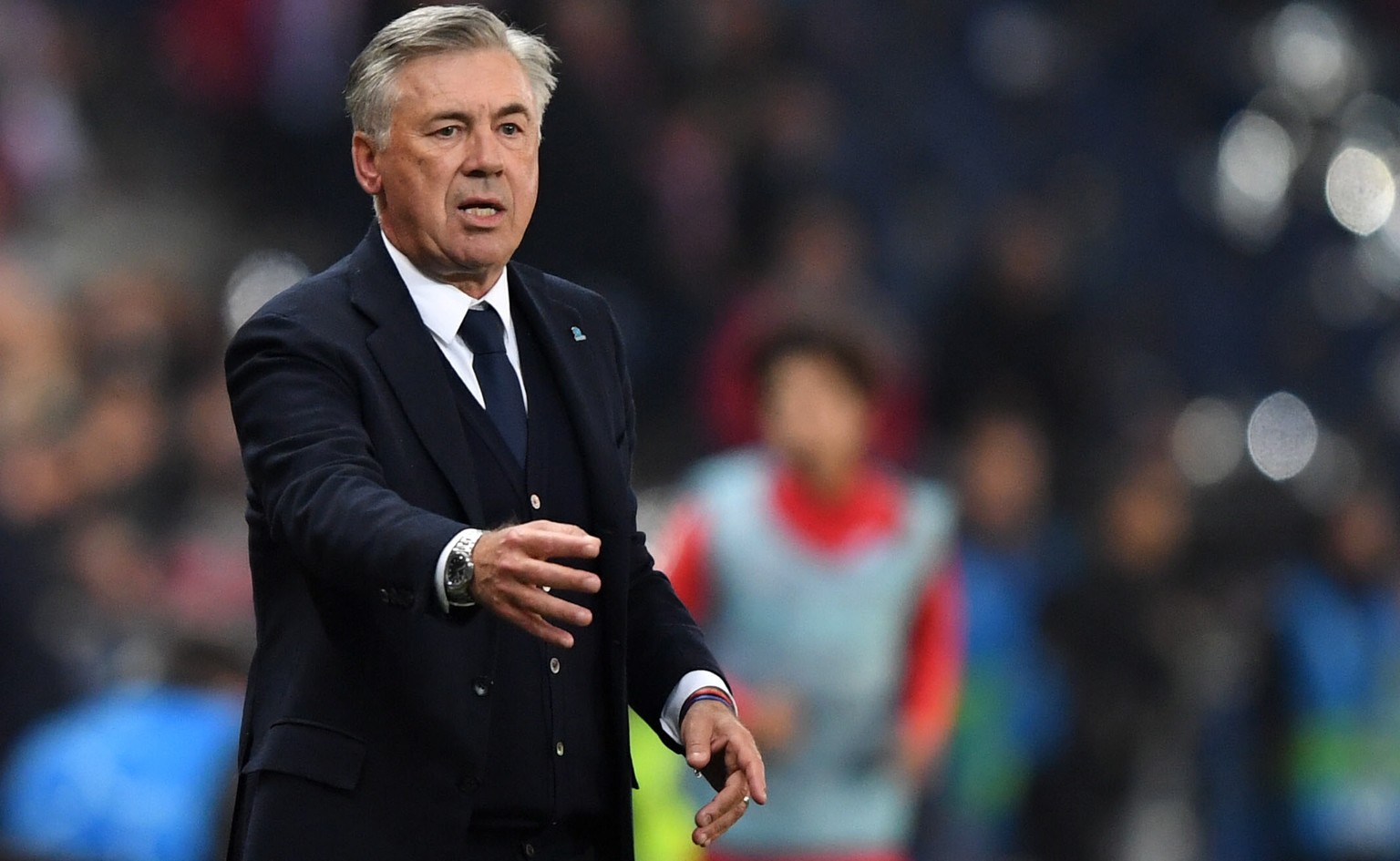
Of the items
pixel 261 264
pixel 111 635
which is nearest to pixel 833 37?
pixel 261 264

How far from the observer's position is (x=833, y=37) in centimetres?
1251

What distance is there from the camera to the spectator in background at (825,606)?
5.95m

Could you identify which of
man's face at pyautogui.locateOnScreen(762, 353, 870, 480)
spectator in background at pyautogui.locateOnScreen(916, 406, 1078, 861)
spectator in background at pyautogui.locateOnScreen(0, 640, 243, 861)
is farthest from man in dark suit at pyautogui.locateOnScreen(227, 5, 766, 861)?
spectator in background at pyautogui.locateOnScreen(916, 406, 1078, 861)

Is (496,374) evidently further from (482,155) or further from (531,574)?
(531,574)

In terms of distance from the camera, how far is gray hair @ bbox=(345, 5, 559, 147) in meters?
3.07

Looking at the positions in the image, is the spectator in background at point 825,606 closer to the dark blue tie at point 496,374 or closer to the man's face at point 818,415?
the man's face at point 818,415

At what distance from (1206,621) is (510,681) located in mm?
6714

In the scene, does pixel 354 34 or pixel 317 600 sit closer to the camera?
pixel 317 600

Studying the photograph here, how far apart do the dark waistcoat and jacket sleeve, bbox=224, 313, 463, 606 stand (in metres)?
0.21

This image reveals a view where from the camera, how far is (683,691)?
→ 321 centimetres

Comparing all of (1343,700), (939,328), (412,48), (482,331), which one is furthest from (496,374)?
(939,328)

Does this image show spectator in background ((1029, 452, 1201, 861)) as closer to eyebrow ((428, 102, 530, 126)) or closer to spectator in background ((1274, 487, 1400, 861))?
spectator in background ((1274, 487, 1400, 861))

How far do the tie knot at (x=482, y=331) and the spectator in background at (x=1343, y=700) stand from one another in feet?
21.5

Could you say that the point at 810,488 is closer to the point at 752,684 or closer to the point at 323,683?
the point at 752,684
